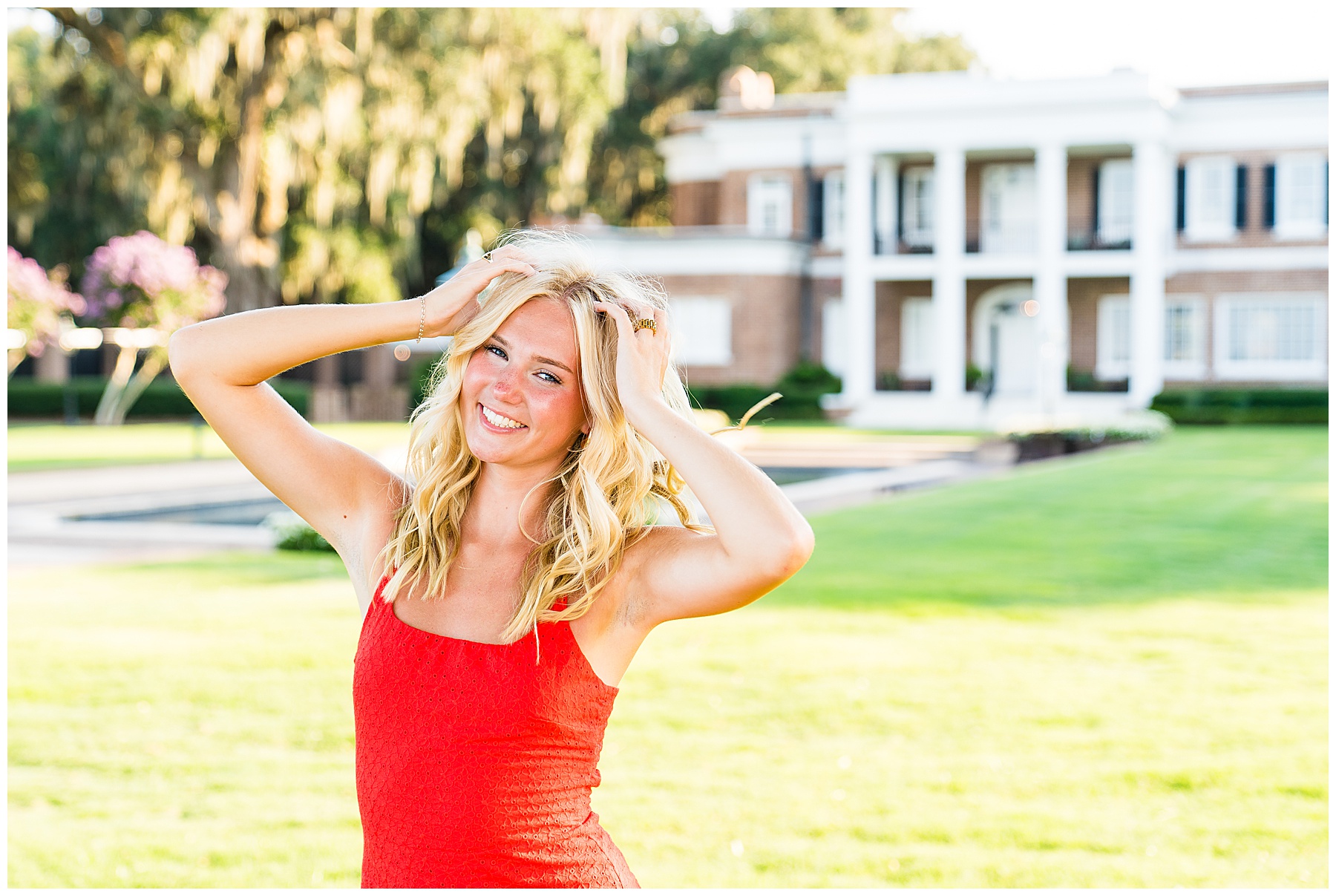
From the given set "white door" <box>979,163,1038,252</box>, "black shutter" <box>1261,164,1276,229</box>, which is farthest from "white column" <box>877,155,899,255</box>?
"black shutter" <box>1261,164,1276,229</box>

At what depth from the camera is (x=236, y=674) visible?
6281 millimetres

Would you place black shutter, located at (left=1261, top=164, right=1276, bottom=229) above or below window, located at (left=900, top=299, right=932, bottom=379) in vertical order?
above

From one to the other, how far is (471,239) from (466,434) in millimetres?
12737

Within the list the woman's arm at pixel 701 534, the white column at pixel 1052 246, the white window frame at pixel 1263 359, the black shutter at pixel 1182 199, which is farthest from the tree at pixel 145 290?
the woman's arm at pixel 701 534

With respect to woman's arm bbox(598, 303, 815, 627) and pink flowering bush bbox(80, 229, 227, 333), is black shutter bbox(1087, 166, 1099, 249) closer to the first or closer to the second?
pink flowering bush bbox(80, 229, 227, 333)

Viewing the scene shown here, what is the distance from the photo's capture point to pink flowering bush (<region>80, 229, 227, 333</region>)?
24625 millimetres

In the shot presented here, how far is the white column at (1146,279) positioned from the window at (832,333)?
696 cm

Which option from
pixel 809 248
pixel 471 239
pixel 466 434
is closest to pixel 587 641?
pixel 466 434

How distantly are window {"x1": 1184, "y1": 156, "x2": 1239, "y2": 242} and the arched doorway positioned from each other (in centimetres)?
401

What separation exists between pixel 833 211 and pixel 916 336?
3760 mm

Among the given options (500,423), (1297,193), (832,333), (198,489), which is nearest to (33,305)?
(198,489)

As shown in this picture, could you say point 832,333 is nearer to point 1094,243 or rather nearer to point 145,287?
point 1094,243

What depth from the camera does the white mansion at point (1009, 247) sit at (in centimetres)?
3131

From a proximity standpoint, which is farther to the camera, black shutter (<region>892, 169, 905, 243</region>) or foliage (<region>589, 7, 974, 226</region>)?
foliage (<region>589, 7, 974, 226</region>)
